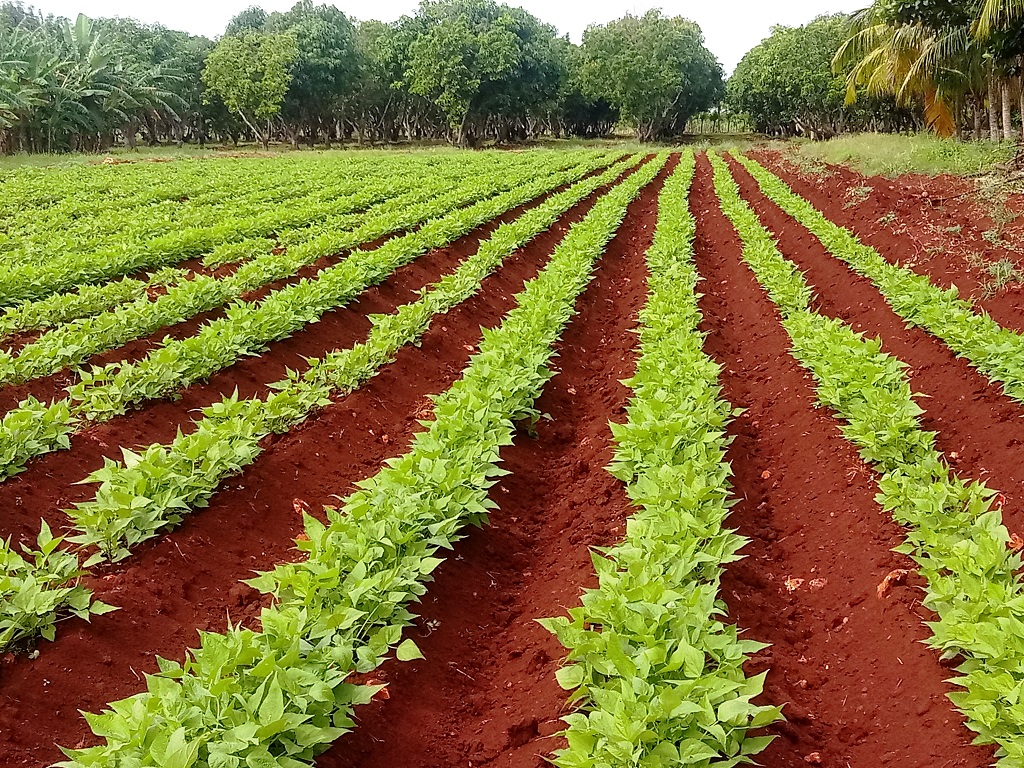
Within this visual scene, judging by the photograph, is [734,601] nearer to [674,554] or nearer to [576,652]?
[674,554]

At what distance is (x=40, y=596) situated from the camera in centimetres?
347

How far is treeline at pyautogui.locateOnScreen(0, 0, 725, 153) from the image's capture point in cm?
4288

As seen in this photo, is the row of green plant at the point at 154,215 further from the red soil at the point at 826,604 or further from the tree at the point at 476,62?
the tree at the point at 476,62

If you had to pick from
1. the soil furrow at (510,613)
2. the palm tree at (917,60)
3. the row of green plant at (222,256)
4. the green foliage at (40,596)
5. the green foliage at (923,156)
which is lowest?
the soil furrow at (510,613)

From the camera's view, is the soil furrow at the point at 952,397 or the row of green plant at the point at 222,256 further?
the row of green plant at the point at 222,256

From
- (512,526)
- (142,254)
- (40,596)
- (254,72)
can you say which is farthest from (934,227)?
(254,72)

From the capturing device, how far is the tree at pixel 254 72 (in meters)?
51.7

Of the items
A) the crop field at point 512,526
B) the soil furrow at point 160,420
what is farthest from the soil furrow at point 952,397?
the soil furrow at point 160,420

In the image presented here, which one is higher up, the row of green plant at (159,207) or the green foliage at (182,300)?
the row of green plant at (159,207)

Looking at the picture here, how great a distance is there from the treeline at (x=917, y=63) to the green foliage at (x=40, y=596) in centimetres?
1779

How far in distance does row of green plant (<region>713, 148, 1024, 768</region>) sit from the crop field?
2 centimetres

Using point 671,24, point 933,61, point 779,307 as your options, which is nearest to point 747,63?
point 671,24

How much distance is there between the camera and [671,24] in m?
64.4

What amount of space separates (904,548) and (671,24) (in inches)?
2748
